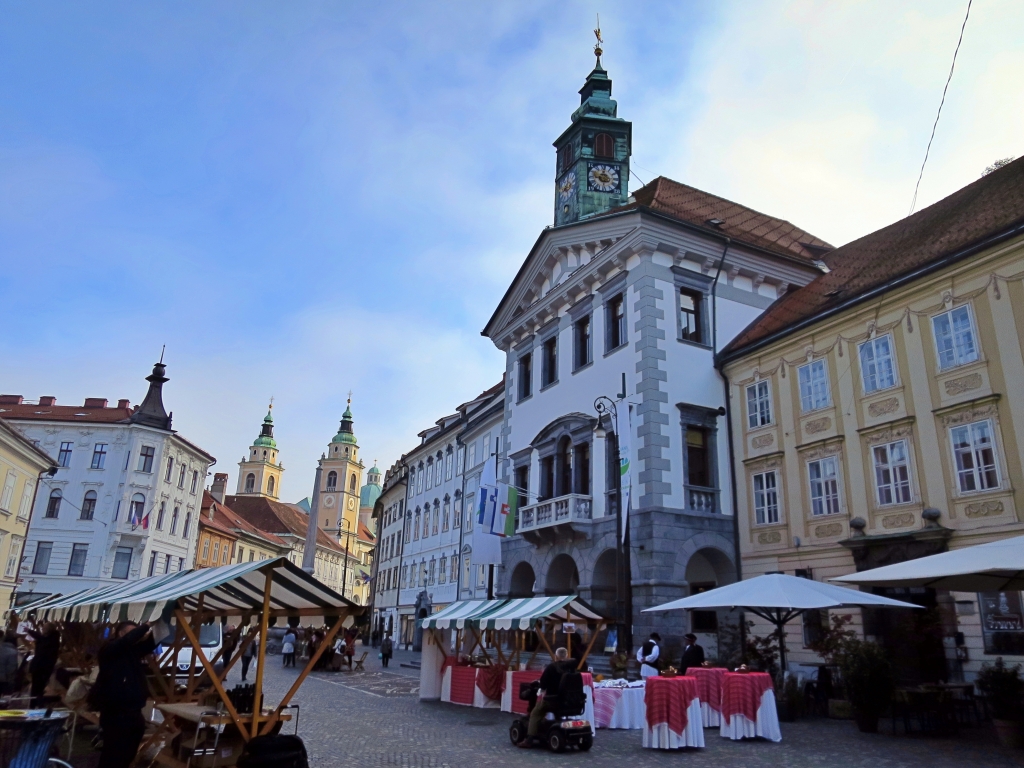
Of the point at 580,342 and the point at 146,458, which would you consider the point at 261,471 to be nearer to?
the point at 146,458

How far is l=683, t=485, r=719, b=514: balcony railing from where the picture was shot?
23.0m

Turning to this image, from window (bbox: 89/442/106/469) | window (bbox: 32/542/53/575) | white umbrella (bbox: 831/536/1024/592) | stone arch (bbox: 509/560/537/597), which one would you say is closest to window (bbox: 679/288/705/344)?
stone arch (bbox: 509/560/537/597)

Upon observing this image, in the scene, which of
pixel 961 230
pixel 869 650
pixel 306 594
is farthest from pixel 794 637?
pixel 306 594

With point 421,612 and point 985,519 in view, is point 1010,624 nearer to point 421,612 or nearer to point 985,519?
point 985,519

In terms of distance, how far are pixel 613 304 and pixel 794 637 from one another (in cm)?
1192

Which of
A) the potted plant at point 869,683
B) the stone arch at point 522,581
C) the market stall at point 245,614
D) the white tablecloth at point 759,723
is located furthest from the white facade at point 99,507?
the potted plant at point 869,683

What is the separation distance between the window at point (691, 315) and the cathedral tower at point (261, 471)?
367ft

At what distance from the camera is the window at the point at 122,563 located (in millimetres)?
52281

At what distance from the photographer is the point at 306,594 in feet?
28.6

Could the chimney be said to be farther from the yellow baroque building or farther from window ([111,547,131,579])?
the yellow baroque building

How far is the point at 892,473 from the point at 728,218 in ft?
45.8

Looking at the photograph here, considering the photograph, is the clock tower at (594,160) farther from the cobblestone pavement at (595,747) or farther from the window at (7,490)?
the window at (7,490)

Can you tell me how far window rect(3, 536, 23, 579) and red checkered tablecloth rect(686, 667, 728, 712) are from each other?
3911 cm

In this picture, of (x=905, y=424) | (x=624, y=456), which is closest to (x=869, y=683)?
(x=905, y=424)
